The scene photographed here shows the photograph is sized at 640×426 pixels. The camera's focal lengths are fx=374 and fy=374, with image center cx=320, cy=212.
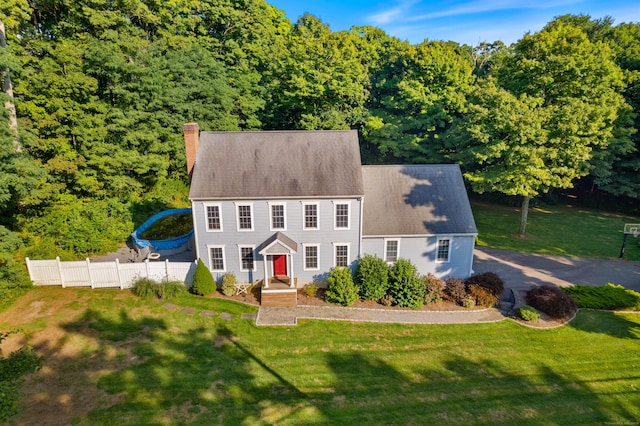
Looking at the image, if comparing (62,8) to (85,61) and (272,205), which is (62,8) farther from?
(272,205)

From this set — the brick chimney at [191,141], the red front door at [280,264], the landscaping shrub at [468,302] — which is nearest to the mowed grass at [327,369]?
the landscaping shrub at [468,302]

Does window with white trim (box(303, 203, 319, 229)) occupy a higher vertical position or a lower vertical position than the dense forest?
lower

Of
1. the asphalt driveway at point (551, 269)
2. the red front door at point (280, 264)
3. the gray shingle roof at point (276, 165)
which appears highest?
the gray shingle roof at point (276, 165)

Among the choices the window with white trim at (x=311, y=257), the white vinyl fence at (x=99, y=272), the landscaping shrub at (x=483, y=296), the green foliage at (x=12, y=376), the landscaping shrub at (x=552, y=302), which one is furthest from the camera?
the window with white trim at (x=311, y=257)

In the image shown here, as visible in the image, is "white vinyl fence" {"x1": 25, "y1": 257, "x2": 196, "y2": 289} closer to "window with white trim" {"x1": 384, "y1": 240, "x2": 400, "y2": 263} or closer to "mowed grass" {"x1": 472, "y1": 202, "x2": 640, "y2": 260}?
"window with white trim" {"x1": 384, "y1": 240, "x2": 400, "y2": 263}

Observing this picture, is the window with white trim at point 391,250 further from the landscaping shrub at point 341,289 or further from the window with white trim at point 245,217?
the window with white trim at point 245,217

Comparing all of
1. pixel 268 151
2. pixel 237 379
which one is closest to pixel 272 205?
pixel 268 151

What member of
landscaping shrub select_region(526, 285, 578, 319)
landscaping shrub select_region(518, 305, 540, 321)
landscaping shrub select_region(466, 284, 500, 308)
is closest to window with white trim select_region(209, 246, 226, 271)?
landscaping shrub select_region(466, 284, 500, 308)
